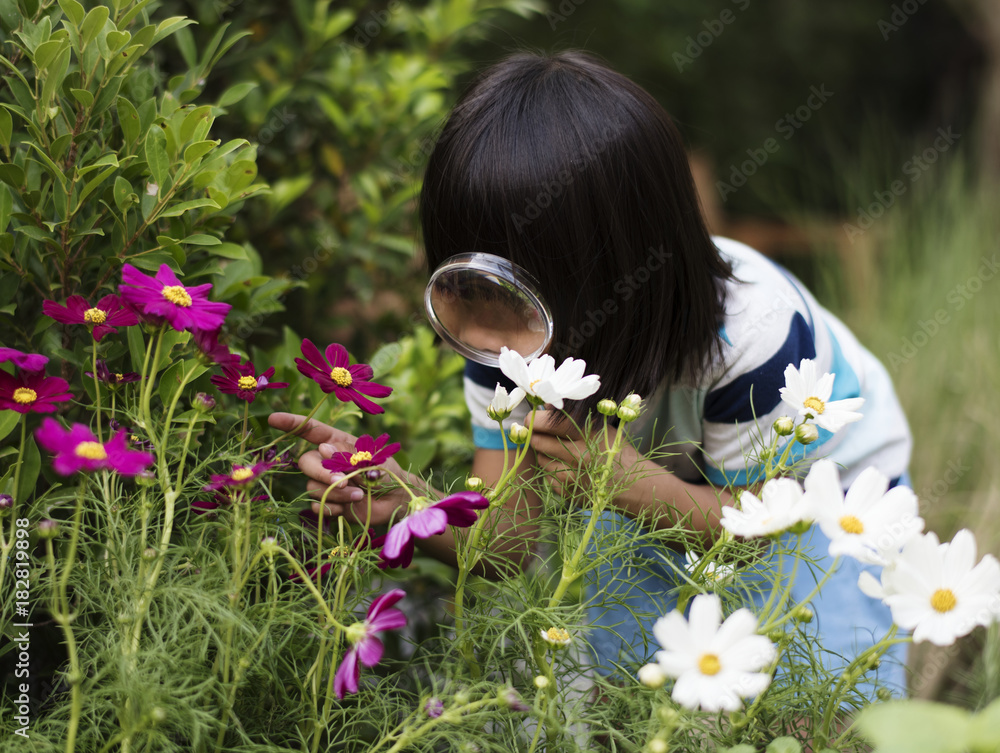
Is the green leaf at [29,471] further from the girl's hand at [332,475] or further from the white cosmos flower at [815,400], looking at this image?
the white cosmos flower at [815,400]

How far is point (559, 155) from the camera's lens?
2.80 feet

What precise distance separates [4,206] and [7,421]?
0.21 metres

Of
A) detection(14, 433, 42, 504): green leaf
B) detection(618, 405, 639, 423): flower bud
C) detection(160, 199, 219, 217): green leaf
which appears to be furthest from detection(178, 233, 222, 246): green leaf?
detection(618, 405, 639, 423): flower bud

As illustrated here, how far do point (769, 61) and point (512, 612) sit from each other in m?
5.00

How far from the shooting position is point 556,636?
1.94 ft

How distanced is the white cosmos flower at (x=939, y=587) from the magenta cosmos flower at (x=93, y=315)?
2.04ft

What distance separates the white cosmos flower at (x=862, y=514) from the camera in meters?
0.53

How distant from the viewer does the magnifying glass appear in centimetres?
84

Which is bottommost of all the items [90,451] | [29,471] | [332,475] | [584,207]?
[29,471]

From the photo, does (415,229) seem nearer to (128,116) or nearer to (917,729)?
(128,116)

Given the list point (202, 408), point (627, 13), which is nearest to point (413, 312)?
point (202, 408)

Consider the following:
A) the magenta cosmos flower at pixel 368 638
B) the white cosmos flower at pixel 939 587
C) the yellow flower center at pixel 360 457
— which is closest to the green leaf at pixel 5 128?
the yellow flower center at pixel 360 457

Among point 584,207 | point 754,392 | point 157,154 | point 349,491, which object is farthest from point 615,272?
point 157,154

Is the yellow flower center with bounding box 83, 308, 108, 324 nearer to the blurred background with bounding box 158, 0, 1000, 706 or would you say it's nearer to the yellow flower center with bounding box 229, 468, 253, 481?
the yellow flower center with bounding box 229, 468, 253, 481
